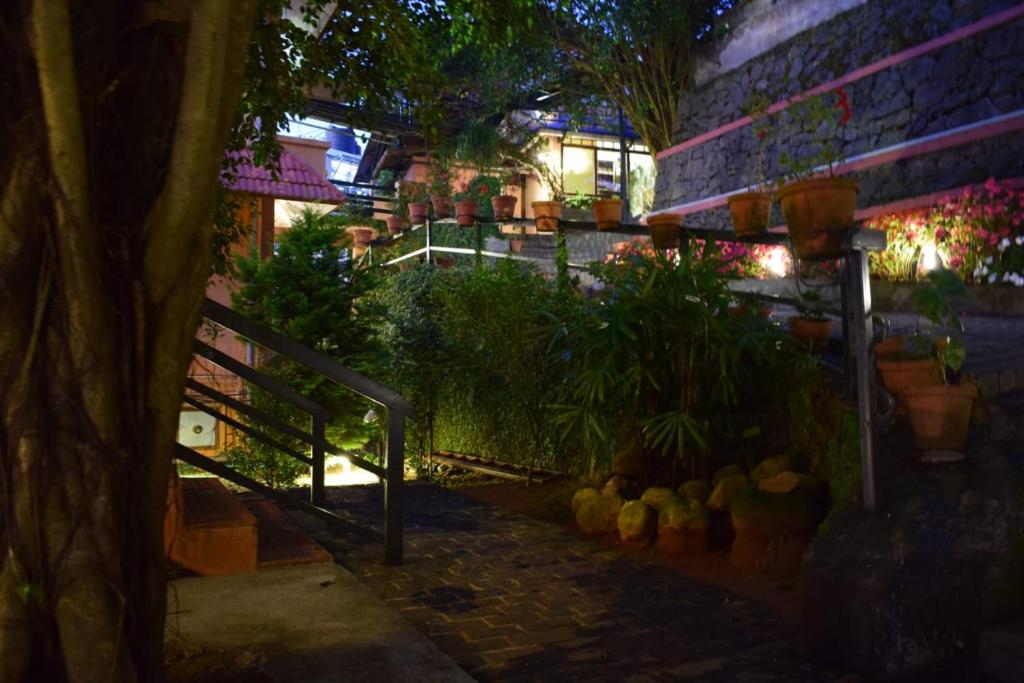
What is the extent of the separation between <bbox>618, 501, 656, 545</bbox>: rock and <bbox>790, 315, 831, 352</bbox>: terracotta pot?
1.55 meters

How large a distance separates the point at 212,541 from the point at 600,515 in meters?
2.64

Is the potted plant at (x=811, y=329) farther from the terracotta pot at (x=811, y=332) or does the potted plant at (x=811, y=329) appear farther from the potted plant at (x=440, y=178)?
the potted plant at (x=440, y=178)

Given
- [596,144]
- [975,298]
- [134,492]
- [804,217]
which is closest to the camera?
[134,492]

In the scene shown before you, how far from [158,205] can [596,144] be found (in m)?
18.8

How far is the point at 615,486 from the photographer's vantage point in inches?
233

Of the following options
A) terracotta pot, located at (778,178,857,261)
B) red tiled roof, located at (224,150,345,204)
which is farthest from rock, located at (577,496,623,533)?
red tiled roof, located at (224,150,345,204)

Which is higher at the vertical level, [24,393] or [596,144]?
[596,144]

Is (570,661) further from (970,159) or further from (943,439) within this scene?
(970,159)

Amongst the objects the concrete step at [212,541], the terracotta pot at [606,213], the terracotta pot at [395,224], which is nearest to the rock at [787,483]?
the concrete step at [212,541]

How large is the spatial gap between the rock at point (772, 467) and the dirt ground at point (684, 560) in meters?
0.53

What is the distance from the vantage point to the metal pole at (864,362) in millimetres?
3955

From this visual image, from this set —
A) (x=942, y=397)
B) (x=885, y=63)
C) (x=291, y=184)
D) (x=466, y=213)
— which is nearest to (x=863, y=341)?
(x=942, y=397)

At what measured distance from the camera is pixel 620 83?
14.0 metres

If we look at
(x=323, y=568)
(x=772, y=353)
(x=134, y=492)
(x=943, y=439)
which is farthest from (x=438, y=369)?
(x=134, y=492)
